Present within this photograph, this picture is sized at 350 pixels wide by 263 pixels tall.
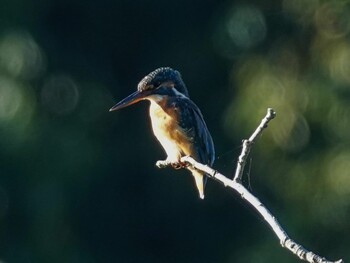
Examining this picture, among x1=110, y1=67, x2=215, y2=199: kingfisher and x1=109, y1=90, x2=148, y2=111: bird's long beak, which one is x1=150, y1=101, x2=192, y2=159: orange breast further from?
x1=109, y1=90, x2=148, y2=111: bird's long beak

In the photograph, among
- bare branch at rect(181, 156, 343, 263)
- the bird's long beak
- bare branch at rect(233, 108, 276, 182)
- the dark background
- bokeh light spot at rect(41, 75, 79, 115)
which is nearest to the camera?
bare branch at rect(181, 156, 343, 263)

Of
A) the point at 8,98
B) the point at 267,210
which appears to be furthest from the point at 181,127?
the point at 8,98

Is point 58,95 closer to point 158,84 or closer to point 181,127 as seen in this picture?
point 181,127

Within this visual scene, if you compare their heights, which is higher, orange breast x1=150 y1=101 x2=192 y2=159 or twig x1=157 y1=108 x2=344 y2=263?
orange breast x1=150 y1=101 x2=192 y2=159

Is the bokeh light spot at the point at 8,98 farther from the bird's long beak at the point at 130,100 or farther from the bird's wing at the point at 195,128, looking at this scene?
the bird's long beak at the point at 130,100

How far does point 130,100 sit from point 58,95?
367 centimetres

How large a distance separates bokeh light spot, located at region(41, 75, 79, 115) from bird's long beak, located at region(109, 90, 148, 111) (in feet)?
10.8

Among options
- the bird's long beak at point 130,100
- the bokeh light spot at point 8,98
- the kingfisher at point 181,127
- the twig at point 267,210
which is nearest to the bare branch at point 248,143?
the twig at point 267,210

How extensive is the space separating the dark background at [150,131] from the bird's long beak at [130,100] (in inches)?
106

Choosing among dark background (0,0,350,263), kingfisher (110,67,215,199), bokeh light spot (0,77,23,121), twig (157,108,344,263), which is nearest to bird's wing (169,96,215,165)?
kingfisher (110,67,215,199)

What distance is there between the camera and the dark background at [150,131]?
21.8ft

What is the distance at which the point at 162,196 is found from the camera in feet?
25.4

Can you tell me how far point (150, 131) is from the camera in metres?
7.31

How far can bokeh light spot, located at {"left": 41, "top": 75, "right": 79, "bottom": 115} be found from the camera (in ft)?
22.8
